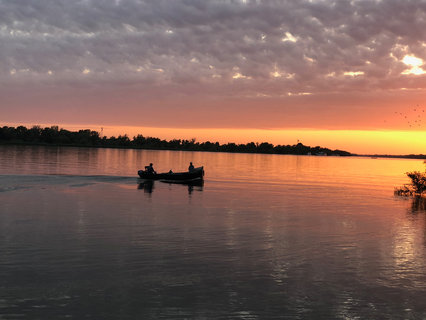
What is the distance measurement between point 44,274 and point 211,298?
6.54m

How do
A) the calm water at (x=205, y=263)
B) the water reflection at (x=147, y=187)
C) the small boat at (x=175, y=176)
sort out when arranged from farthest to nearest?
1. the small boat at (x=175, y=176)
2. the water reflection at (x=147, y=187)
3. the calm water at (x=205, y=263)

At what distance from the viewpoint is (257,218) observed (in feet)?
96.2

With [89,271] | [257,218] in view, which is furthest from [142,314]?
[257,218]

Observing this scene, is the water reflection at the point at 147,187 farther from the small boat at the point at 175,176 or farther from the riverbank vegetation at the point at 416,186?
the riverbank vegetation at the point at 416,186

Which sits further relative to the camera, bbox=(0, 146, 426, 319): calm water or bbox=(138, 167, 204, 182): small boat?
bbox=(138, 167, 204, 182): small boat

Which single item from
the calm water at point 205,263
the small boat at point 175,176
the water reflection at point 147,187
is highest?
the small boat at point 175,176

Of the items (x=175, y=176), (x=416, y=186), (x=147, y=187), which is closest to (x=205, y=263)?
(x=147, y=187)

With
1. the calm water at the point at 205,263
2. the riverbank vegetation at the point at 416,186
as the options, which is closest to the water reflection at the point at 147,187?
the calm water at the point at 205,263

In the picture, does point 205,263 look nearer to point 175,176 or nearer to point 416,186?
point 175,176

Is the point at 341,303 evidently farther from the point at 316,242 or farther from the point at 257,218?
the point at 257,218

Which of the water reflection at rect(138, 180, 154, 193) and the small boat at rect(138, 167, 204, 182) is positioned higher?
the small boat at rect(138, 167, 204, 182)

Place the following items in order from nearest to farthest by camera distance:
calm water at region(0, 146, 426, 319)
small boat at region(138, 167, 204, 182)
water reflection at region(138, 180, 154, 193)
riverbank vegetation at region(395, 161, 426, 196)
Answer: calm water at region(0, 146, 426, 319) < water reflection at region(138, 180, 154, 193) < riverbank vegetation at region(395, 161, 426, 196) < small boat at region(138, 167, 204, 182)

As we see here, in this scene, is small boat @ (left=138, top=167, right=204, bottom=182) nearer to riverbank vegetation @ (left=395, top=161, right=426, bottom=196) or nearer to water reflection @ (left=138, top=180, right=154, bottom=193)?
water reflection @ (left=138, top=180, right=154, bottom=193)

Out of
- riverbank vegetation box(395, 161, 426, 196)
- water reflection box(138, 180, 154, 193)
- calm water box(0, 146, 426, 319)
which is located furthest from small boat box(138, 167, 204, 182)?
riverbank vegetation box(395, 161, 426, 196)
